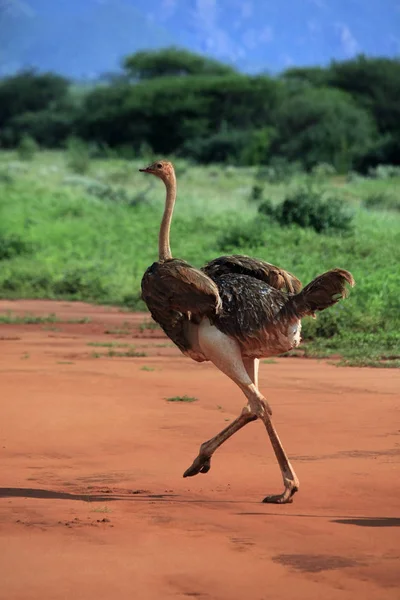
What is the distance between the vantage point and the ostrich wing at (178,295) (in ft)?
21.3

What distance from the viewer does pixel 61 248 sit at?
21.0 metres

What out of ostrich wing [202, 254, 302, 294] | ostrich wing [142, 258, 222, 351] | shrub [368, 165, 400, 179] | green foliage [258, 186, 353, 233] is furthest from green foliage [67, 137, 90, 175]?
ostrich wing [142, 258, 222, 351]

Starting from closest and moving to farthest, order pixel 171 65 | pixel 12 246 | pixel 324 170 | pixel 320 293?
1. pixel 320 293
2. pixel 12 246
3. pixel 324 170
4. pixel 171 65

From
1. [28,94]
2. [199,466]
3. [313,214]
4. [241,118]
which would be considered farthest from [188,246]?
[28,94]

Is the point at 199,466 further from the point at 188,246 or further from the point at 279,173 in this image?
the point at 279,173

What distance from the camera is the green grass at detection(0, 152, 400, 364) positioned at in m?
12.7

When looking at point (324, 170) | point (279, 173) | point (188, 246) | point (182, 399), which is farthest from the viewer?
point (324, 170)

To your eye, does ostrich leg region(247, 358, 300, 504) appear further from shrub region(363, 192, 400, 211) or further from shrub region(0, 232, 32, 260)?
shrub region(363, 192, 400, 211)

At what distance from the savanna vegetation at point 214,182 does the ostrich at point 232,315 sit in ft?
14.0

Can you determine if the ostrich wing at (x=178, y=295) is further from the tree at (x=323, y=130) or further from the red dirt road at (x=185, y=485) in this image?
the tree at (x=323, y=130)

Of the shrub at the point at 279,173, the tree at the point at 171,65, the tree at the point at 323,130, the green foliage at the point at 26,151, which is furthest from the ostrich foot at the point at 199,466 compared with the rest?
the tree at the point at 171,65

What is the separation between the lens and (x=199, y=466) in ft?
21.9

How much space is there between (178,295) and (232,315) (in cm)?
29

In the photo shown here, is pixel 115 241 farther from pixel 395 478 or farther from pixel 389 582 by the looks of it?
pixel 389 582
